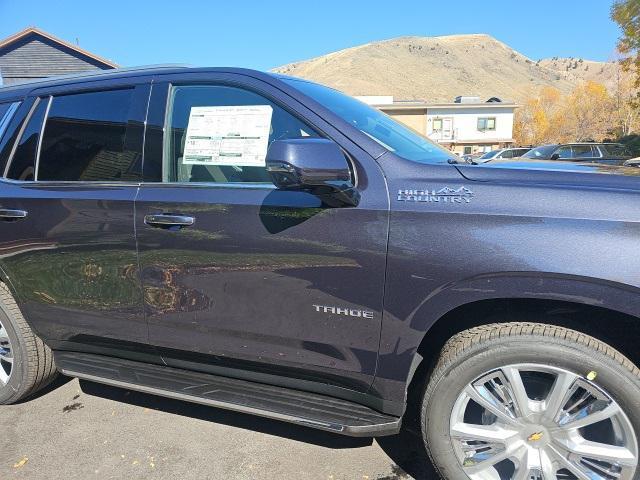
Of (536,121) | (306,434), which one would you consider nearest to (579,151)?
(306,434)

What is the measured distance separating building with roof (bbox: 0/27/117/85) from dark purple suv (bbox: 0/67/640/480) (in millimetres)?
21476

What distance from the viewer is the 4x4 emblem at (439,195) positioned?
1968mm

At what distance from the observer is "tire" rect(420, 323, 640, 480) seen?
186 centimetres

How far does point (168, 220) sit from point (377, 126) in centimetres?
118

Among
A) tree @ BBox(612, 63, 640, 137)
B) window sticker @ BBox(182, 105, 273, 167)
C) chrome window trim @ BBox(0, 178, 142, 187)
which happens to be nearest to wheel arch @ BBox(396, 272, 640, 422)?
window sticker @ BBox(182, 105, 273, 167)

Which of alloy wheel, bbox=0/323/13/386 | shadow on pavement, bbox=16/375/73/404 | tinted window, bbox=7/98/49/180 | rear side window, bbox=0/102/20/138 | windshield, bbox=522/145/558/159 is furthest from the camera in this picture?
windshield, bbox=522/145/558/159

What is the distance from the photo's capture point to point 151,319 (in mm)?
2547

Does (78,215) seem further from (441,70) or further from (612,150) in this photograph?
(441,70)

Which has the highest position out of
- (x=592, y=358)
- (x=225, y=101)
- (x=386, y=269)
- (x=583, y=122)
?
(x=583, y=122)

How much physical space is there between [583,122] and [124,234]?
222 ft

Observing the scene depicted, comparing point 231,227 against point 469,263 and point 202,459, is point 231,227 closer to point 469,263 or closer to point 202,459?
point 469,263

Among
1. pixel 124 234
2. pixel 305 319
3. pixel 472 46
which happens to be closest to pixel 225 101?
pixel 124 234

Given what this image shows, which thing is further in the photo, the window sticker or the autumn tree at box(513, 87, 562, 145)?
the autumn tree at box(513, 87, 562, 145)

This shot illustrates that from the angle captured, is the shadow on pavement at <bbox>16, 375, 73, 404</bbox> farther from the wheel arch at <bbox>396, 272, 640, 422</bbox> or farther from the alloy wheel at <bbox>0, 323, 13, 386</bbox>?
the wheel arch at <bbox>396, 272, 640, 422</bbox>
